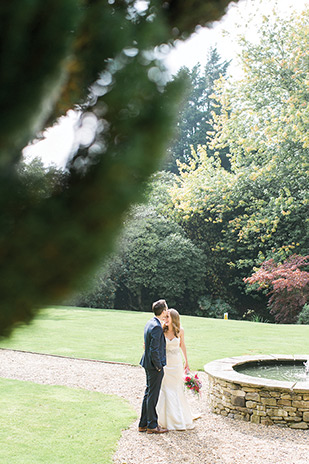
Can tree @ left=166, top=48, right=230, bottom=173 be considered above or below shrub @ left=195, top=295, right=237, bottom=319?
above

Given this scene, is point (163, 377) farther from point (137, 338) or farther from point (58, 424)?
point (137, 338)

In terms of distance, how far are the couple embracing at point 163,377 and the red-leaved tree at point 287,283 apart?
10.7 meters

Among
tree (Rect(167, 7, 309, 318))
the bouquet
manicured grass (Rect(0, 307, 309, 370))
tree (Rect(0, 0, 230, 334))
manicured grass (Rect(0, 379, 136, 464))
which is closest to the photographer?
tree (Rect(0, 0, 230, 334))

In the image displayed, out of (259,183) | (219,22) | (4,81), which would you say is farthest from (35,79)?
(259,183)

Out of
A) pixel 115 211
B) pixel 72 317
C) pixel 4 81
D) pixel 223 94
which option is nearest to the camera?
pixel 4 81

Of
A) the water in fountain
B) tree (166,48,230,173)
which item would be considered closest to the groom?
the water in fountain

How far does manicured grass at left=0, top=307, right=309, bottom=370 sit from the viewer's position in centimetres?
1015

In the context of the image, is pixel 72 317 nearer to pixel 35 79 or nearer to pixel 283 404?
pixel 283 404

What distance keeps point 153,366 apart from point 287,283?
37.5 ft

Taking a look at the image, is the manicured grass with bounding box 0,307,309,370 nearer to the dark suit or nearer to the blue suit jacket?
the dark suit

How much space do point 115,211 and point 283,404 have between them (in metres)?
5.56

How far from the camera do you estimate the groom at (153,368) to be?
529 cm

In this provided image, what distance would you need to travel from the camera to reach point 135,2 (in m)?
1.21

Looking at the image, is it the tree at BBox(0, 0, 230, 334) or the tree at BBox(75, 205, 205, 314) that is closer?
the tree at BBox(0, 0, 230, 334)
